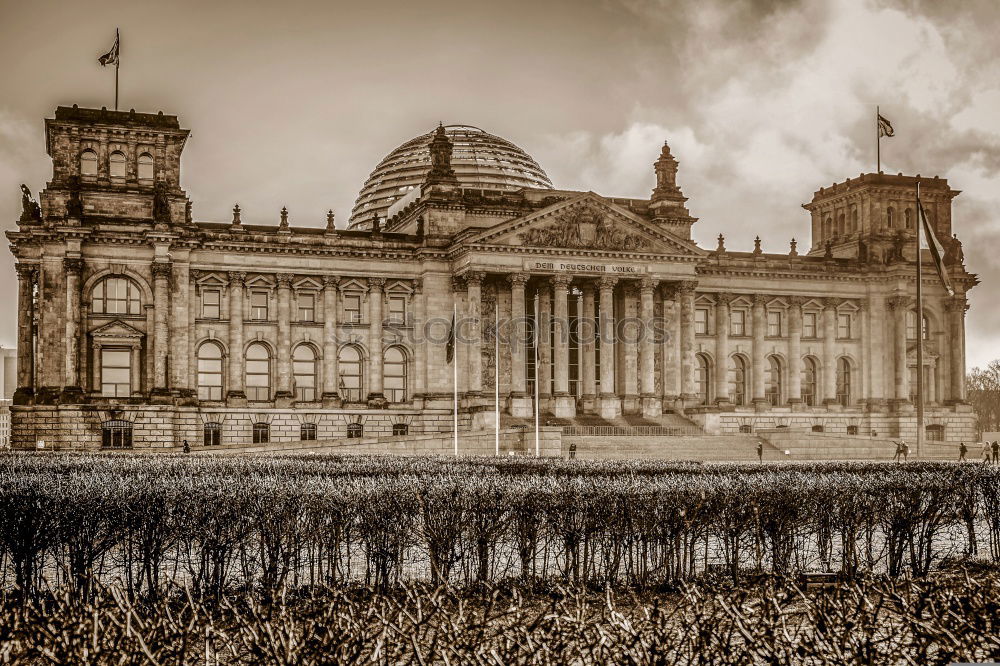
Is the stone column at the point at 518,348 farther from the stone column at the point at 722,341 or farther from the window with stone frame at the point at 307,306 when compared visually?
the stone column at the point at 722,341

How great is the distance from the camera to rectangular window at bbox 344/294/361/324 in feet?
270

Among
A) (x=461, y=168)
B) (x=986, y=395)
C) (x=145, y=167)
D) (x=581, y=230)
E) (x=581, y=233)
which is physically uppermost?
(x=461, y=168)

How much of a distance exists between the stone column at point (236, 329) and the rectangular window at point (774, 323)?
40429 mm

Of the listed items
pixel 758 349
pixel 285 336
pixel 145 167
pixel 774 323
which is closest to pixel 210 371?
pixel 285 336

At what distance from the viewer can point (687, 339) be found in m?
86.1

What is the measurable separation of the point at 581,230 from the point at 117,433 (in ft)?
107

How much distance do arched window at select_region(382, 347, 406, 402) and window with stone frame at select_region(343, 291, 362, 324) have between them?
10.2ft

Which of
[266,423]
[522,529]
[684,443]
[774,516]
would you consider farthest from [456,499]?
[266,423]

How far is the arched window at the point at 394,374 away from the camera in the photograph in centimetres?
8294

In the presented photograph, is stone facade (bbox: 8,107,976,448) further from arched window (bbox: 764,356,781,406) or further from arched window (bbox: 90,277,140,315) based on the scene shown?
arched window (bbox: 764,356,781,406)

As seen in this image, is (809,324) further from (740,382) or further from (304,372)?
(304,372)

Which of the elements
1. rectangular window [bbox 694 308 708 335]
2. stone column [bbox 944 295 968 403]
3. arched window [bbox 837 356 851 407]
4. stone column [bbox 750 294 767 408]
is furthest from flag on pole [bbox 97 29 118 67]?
stone column [bbox 944 295 968 403]

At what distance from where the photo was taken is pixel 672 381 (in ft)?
277

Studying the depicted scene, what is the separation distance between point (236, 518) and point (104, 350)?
6151cm
